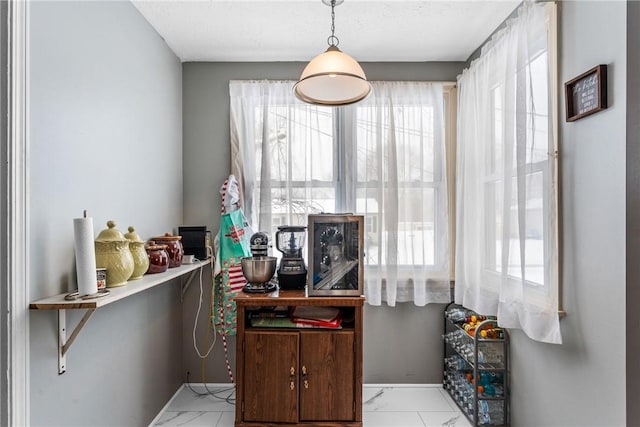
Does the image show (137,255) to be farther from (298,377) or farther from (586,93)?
(586,93)

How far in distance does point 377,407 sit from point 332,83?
2.12m

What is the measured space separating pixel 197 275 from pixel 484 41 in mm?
2659

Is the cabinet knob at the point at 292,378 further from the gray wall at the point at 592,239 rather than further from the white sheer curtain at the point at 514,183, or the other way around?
the gray wall at the point at 592,239

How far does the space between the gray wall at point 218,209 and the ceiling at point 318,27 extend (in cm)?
9

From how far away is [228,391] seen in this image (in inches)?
103

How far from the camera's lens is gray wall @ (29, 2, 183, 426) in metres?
1.28

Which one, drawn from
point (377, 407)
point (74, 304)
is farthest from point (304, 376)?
point (74, 304)

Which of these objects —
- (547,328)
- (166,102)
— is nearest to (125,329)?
(166,102)

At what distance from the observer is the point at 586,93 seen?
1438mm

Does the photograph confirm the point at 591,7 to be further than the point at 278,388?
No

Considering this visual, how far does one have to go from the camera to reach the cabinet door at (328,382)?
1.96 metres

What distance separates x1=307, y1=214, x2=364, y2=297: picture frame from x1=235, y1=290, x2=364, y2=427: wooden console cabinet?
0.08 meters

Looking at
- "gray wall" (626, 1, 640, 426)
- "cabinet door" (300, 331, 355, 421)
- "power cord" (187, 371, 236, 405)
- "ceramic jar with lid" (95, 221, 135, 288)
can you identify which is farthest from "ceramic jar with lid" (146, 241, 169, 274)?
"gray wall" (626, 1, 640, 426)

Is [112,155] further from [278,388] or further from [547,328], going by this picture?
[547,328]
